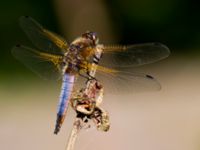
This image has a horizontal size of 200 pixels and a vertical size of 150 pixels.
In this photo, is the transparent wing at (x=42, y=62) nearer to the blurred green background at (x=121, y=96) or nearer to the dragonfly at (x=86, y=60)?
the dragonfly at (x=86, y=60)

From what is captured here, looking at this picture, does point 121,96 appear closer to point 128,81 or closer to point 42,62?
point 42,62

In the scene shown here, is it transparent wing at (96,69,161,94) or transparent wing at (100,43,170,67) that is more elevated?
transparent wing at (100,43,170,67)

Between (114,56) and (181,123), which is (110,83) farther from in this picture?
(181,123)

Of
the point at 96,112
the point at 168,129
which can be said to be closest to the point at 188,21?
the point at 168,129

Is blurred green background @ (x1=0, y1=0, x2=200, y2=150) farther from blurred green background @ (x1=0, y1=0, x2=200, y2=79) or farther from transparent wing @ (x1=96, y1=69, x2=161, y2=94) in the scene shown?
transparent wing @ (x1=96, y1=69, x2=161, y2=94)

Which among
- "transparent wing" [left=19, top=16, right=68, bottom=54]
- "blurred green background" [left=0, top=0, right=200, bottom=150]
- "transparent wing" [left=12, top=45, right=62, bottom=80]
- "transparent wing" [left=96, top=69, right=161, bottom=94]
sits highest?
"blurred green background" [left=0, top=0, right=200, bottom=150]

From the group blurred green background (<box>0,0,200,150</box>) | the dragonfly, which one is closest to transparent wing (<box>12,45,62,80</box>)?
the dragonfly

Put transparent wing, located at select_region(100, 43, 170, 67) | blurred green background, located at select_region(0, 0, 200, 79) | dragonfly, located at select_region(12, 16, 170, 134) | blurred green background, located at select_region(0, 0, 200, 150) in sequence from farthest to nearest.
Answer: blurred green background, located at select_region(0, 0, 200, 79) < blurred green background, located at select_region(0, 0, 200, 150) < transparent wing, located at select_region(100, 43, 170, 67) < dragonfly, located at select_region(12, 16, 170, 134)

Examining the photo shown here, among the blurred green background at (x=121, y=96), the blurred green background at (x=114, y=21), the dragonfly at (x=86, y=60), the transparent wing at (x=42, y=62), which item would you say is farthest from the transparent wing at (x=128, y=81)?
the blurred green background at (x=114, y=21)

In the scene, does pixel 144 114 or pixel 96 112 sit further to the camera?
pixel 144 114
